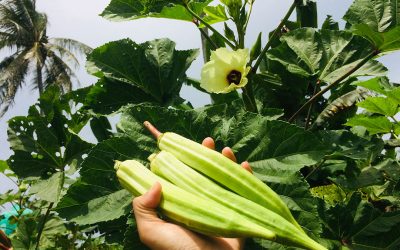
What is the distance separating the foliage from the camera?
184 centimetres

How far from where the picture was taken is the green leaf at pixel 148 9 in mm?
2279

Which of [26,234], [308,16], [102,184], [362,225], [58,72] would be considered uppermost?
[308,16]

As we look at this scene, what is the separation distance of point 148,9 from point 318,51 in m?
0.99

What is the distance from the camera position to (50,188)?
236 centimetres

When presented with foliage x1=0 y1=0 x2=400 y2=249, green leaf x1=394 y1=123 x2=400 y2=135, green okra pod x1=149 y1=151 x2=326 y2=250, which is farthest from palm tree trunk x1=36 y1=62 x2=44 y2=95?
green okra pod x1=149 y1=151 x2=326 y2=250

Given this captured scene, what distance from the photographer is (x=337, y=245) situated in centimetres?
216

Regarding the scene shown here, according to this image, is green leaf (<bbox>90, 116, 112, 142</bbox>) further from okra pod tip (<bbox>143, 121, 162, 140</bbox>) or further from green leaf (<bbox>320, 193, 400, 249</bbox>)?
green leaf (<bbox>320, 193, 400, 249</bbox>)

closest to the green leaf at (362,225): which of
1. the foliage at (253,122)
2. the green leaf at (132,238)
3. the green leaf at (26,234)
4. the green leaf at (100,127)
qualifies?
the foliage at (253,122)

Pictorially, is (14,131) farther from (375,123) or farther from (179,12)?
(375,123)

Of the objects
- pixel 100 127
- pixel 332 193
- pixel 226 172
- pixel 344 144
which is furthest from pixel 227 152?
pixel 332 193

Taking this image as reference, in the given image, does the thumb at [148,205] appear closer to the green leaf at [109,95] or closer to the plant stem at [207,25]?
the plant stem at [207,25]

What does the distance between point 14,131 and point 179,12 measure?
130cm

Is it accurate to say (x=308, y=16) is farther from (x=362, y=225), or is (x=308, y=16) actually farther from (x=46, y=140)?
(x=46, y=140)

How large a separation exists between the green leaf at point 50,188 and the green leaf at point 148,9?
0.97m
